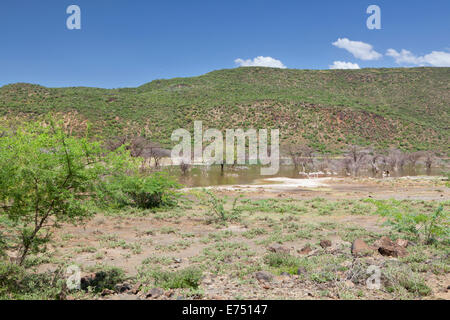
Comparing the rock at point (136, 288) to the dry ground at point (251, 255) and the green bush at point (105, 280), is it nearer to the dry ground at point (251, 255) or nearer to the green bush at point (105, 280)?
the dry ground at point (251, 255)

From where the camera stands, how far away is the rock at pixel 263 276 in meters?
6.46

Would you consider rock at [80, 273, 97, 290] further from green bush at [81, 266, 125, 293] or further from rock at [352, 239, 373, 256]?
rock at [352, 239, 373, 256]

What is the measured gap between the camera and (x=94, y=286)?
20.9 feet

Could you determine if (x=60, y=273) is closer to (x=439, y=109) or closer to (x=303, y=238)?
(x=303, y=238)

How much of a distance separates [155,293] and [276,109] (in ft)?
222

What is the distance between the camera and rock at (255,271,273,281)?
21.2 feet

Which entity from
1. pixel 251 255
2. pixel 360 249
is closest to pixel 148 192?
pixel 251 255

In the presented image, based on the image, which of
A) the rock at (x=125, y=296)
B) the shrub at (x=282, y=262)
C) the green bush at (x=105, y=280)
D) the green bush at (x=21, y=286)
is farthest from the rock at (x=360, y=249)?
the green bush at (x=21, y=286)

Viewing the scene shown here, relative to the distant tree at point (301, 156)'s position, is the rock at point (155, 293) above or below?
below

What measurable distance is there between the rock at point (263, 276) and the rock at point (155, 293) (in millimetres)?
1904

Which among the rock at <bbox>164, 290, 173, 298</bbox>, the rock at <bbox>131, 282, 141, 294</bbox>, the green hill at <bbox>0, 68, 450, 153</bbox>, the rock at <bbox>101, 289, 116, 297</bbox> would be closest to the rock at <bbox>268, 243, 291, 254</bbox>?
the rock at <bbox>164, 290, 173, 298</bbox>

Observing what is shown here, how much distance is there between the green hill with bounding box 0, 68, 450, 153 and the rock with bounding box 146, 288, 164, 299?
5406cm
